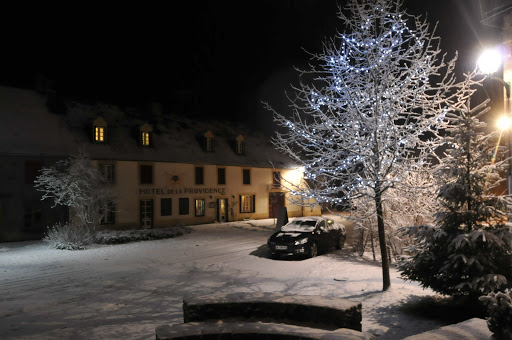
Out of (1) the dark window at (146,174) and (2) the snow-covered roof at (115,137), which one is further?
(1) the dark window at (146,174)

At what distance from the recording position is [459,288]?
285 inches

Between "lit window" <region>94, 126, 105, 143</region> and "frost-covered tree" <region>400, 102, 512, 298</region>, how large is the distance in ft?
74.4

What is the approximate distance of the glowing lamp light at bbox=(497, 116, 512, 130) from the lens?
9.81m

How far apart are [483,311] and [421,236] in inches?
75.6

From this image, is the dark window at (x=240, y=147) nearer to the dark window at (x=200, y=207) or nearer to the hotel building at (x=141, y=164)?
the hotel building at (x=141, y=164)

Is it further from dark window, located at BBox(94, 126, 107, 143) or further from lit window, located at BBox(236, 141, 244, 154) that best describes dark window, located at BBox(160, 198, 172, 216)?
lit window, located at BBox(236, 141, 244, 154)

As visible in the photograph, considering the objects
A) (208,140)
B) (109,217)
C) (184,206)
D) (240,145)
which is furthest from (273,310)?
(240,145)

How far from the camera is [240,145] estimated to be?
34188 millimetres

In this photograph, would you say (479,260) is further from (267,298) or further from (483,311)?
(267,298)

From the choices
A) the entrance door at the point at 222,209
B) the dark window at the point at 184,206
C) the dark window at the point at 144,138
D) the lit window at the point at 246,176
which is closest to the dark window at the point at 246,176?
the lit window at the point at 246,176

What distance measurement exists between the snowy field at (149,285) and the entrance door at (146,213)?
761cm

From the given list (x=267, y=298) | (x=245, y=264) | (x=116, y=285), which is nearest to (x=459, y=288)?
(x=267, y=298)

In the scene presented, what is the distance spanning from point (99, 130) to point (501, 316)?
25.6 m

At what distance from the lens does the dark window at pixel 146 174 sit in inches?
1049
